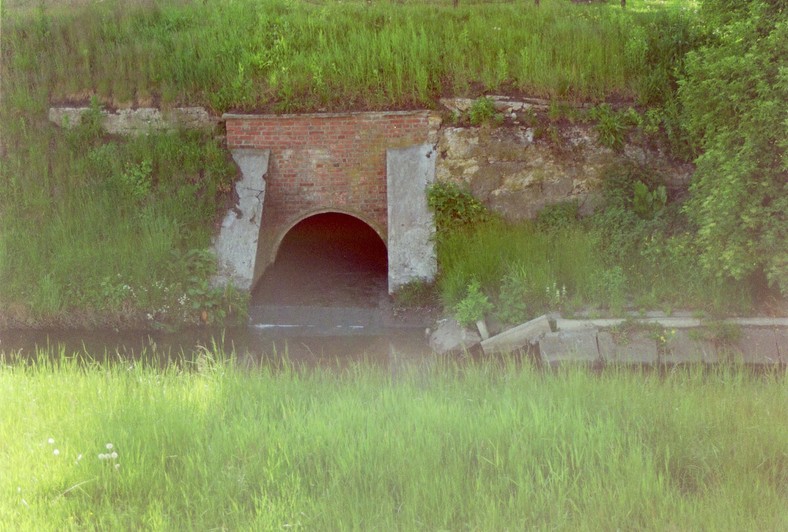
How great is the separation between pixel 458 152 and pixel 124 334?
5.55 m

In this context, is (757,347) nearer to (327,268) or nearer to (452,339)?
(452,339)

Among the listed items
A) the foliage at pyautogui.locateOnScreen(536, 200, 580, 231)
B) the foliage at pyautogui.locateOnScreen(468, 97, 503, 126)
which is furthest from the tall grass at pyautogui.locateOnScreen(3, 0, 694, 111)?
the foliage at pyautogui.locateOnScreen(536, 200, 580, 231)

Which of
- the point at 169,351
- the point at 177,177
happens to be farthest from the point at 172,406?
the point at 177,177

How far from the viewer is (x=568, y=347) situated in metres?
8.45

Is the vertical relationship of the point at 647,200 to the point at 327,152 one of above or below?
below

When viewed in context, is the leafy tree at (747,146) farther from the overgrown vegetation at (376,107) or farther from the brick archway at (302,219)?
the brick archway at (302,219)

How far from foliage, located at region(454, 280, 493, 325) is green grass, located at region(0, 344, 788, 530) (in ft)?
11.4

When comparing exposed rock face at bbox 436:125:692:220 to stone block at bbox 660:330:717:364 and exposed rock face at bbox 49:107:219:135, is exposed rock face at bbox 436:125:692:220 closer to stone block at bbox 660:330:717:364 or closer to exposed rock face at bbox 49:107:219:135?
stone block at bbox 660:330:717:364

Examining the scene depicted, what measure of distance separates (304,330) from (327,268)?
7.96 feet

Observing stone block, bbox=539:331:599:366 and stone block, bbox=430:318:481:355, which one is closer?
stone block, bbox=539:331:599:366

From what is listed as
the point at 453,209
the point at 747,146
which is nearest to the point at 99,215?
the point at 453,209

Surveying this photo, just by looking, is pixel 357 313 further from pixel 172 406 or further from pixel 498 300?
pixel 172 406

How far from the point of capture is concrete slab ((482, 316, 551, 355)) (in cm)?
879

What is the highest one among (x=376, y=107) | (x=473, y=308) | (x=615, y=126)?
(x=376, y=107)
